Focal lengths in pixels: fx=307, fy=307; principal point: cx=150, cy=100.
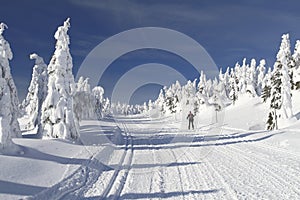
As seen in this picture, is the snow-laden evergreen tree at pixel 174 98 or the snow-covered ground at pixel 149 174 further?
the snow-laden evergreen tree at pixel 174 98

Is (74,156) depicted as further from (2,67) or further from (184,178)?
(2,67)

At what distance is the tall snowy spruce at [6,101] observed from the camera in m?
A: 11.8

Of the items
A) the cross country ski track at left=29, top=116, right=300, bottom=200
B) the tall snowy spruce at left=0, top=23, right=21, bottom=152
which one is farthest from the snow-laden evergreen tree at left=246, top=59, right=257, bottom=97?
the cross country ski track at left=29, top=116, right=300, bottom=200

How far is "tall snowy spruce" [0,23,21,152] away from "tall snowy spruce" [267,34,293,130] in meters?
27.6

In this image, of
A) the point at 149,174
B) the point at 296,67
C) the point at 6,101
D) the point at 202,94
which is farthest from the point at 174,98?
the point at 149,174

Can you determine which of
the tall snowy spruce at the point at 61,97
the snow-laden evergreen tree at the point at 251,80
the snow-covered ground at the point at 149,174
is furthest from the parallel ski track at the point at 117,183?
the snow-laden evergreen tree at the point at 251,80

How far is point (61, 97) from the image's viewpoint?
19641 millimetres

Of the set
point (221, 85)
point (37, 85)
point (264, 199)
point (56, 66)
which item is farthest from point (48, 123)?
point (221, 85)

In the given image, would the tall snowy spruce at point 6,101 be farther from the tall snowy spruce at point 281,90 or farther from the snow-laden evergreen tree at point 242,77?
the snow-laden evergreen tree at point 242,77

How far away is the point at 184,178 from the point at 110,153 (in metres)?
6.32

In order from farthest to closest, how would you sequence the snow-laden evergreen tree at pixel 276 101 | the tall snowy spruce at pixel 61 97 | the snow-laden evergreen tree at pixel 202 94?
the snow-laden evergreen tree at pixel 202 94 < the snow-laden evergreen tree at pixel 276 101 < the tall snowy spruce at pixel 61 97

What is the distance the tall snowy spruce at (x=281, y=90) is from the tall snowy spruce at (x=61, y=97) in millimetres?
24488

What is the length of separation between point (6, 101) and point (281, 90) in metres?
29.6

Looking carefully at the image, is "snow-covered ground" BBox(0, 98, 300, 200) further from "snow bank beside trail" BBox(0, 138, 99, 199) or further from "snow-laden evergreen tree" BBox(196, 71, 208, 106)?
"snow-laden evergreen tree" BBox(196, 71, 208, 106)
